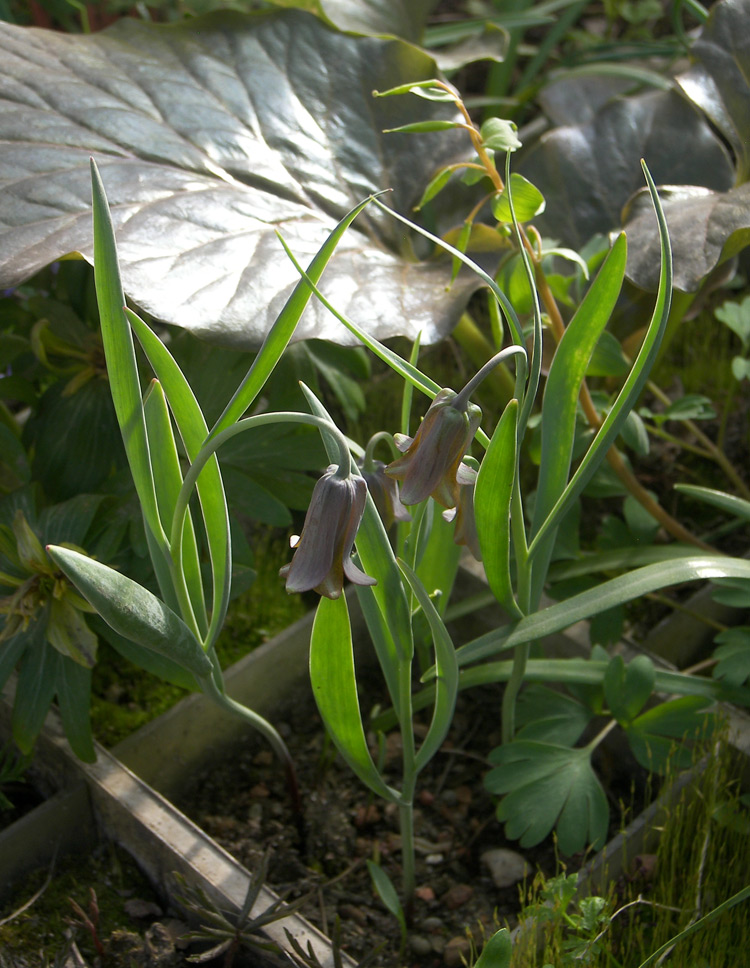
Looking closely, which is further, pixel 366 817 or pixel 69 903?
pixel 366 817

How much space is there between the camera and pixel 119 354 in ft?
2.38

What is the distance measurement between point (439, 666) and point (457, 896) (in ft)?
1.31

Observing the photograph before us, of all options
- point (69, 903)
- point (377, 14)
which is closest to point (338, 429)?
point (69, 903)

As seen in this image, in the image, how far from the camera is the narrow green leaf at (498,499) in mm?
737

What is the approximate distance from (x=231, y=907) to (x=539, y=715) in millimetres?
413

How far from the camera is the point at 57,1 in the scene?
1799 millimetres

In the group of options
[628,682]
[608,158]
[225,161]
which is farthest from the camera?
[608,158]

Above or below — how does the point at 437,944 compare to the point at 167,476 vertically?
below

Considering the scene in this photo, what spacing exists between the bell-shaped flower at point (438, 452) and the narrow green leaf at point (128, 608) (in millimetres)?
222

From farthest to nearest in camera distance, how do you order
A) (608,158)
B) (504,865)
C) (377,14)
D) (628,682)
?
1. (377,14)
2. (608,158)
3. (504,865)
4. (628,682)

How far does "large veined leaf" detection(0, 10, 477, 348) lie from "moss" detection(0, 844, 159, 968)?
649 millimetres

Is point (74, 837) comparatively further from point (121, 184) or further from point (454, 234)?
point (454, 234)

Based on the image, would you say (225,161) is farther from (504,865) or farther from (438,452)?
(504,865)

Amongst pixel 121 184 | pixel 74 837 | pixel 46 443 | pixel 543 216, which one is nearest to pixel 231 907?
pixel 74 837
